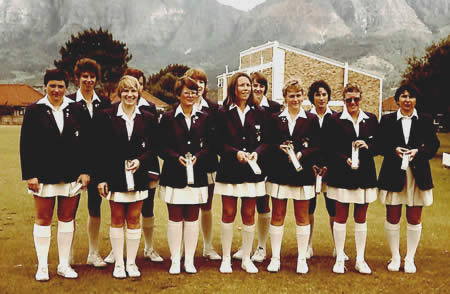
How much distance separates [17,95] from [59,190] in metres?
77.1

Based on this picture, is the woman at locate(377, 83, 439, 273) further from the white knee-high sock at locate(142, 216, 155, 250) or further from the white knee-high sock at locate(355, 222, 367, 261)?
the white knee-high sock at locate(142, 216, 155, 250)

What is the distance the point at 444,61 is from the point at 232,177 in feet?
77.3

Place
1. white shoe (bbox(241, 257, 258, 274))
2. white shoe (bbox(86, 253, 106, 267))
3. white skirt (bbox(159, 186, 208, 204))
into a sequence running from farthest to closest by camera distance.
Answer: white shoe (bbox(86, 253, 106, 267))
white shoe (bbox(241, 257, 258, 274))
white skirt (bbox(159, 186, 208, 204))

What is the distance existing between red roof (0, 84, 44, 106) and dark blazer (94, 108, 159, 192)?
70.1 metres

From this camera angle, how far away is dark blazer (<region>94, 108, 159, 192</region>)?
4.93 m

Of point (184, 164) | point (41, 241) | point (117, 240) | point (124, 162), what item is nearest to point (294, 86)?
point (184, 164)

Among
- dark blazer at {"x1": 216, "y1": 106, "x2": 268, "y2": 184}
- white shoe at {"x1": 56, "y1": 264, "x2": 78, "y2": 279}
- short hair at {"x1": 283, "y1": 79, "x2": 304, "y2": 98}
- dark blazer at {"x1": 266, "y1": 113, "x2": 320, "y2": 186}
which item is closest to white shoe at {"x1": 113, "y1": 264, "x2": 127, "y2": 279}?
white shoe at {"x1": 56, "y1": 264, "x2": 78, "y2": 279}

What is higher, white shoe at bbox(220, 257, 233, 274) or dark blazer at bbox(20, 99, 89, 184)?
dark blazer at bbox(20, 99, 89, 184)

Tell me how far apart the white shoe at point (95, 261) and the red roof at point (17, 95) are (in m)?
69.5

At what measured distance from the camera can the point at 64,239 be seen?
5.01 m

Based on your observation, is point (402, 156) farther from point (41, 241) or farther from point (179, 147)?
point (41, 241)

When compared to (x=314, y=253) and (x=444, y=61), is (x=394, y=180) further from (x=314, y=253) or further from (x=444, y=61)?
(x=444, y=61)

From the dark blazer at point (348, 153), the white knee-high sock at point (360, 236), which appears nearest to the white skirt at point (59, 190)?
the dark blazer at point (348, 153)

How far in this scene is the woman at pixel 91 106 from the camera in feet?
16.9
